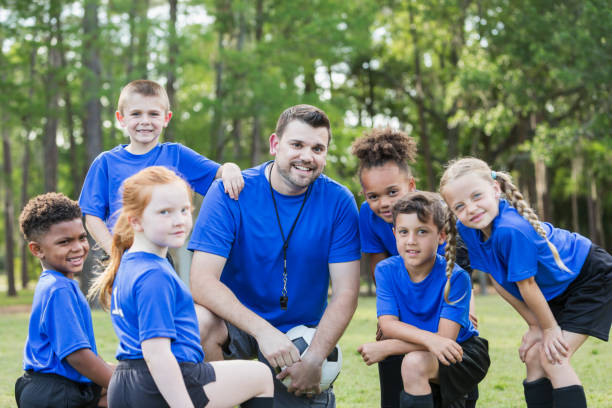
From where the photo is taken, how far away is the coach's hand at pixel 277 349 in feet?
13.1

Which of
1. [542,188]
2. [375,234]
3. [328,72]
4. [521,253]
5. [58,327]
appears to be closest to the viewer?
[58,327]

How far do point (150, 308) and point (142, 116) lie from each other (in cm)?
233

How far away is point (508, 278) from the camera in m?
3.88

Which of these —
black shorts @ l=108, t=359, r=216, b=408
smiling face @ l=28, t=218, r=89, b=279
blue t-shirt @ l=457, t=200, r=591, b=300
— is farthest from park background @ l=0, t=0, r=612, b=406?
black shorts @ l=108, t=359, r=216, b=408

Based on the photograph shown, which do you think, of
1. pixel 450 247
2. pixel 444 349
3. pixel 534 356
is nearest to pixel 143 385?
pixel 444 349

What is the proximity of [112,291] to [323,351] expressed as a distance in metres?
1.41

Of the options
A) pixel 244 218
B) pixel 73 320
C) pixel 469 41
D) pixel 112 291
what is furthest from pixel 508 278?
pixel 469 41

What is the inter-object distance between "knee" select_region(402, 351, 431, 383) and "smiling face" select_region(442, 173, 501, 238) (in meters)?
0.80

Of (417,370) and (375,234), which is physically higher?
(375,234)

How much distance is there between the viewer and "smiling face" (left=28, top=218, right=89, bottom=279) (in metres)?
3.95

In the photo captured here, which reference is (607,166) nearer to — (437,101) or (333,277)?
(437,101)

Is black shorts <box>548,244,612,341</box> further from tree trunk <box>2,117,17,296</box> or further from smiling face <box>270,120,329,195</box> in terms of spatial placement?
tree trunk <box>2,117,17,296</box>

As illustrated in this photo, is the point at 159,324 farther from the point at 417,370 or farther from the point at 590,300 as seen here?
the point at 590,300

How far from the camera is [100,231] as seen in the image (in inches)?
194
